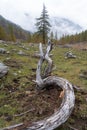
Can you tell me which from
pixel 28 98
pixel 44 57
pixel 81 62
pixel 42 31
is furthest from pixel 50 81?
pixel 42 31

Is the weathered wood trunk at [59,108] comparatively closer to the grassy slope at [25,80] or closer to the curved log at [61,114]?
the curved log at [61,114]

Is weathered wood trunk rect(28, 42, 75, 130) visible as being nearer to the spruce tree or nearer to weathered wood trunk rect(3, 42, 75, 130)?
weathered wood trunk rect(3, 42, 75, 130)

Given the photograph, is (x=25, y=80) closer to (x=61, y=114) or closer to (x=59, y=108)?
(x=59, y=108)

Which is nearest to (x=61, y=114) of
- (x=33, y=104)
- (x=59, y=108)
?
(x=59, y=108)

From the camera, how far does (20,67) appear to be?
15.7 m

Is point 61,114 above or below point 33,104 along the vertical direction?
above

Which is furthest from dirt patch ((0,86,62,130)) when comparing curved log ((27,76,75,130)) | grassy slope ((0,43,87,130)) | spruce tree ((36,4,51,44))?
spruce tree ((36,4,51,44))

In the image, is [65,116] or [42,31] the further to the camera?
[42,31]

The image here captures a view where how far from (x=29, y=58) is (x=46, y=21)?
29.0m

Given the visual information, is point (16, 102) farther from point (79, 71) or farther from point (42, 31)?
point (42, 31)

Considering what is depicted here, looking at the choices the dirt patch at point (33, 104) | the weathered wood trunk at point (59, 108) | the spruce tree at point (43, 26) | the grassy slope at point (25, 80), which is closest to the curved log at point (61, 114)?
the weathered wood trunk at point (59, 108)

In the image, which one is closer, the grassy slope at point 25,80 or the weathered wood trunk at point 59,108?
the weathered wood trunk at point 59,108

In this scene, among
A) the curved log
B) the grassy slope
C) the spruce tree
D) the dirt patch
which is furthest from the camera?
the spruce tree

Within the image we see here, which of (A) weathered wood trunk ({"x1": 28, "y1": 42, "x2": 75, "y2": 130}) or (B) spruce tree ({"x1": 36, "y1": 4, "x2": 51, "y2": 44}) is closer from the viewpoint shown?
(A) weathered wood trunk ({"x1": 28, "y1": 42, "x2": 75, "y2": 130})
